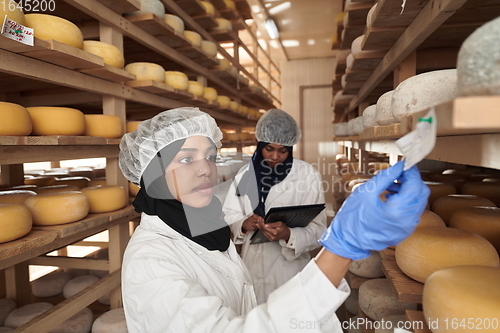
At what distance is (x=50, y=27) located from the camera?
1.53 metres

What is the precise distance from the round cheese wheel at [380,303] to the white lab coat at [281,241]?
48cm

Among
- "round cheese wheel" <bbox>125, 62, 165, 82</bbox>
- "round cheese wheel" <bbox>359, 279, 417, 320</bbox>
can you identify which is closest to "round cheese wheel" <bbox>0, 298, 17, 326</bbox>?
"round cheese wheel" <bbox>125, 62, 165, 82</bbox>

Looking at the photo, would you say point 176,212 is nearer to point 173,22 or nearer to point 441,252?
point 441,252

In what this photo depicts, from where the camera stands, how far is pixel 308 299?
0.76m

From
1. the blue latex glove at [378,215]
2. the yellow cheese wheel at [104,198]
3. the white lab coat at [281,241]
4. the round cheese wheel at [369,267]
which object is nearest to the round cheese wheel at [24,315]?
the yellow cheese wheel at [104,198]

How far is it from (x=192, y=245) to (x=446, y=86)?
0.93 meters

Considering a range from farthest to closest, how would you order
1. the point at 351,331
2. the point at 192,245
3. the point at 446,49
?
the point at 351,331 → the point at 446,49 → the point at 192,245

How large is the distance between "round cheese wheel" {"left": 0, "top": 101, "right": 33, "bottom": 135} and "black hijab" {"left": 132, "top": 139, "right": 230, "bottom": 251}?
2.04 ft

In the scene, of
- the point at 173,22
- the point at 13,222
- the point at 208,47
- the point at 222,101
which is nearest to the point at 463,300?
the point at 13,222

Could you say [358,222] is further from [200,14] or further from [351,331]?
[200,14]

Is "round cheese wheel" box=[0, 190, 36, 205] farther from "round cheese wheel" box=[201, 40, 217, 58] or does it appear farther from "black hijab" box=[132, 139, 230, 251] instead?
"round cheese wheel" box=[201, 40, 217, 58]

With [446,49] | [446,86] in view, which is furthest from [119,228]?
[446,49]

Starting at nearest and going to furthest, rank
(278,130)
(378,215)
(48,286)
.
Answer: (378,215)
(278,130)
(48,286)

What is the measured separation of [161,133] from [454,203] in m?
1.22
